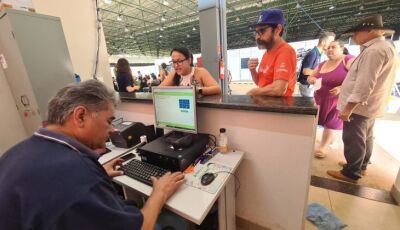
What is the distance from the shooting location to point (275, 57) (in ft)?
4.66

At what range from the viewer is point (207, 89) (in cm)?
159

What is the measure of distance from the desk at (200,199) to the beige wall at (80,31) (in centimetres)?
183

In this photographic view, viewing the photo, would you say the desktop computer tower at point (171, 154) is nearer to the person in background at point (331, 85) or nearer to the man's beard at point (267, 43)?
the man's beard at point (267, 43)

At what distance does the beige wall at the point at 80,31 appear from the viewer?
2.07 meters

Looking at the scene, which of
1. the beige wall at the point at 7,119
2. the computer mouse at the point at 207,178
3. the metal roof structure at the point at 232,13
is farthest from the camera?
the metal roof structure at the point at 232,13

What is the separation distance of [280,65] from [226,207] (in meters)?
1.08

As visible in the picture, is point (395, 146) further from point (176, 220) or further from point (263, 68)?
point (176, 220)

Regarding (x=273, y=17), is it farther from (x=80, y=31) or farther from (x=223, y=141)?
(x=80, y=31)

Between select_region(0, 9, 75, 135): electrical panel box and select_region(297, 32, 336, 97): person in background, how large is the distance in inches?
126

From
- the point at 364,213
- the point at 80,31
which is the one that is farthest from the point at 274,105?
the point at 80,31

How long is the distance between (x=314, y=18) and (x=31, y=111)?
32.9 feet

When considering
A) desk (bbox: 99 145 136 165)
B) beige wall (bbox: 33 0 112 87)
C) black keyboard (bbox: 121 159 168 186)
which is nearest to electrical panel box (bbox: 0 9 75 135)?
beige wall (bbox: 33 0 112 87)

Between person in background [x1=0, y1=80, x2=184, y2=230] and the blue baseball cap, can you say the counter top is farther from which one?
person in background [x1=0, y1=80, x2=184, y2=230]

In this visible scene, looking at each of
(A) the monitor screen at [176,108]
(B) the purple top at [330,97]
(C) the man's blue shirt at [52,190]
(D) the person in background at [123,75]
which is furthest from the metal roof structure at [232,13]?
(C) the man's blue shirt at [52,190]
